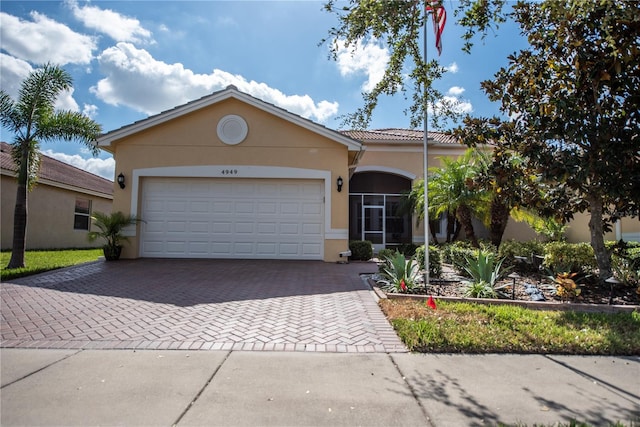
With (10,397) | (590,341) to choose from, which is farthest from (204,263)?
(590,341)

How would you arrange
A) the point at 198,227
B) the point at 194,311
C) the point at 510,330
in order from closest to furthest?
1. the point at 510,330
2. the point at 194,311
3. the point at 198,227

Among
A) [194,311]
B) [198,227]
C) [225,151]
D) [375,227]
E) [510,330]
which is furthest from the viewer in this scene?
[375,227]

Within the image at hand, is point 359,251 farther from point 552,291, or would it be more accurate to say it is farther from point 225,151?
point 552,291

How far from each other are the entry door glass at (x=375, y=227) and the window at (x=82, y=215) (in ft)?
50.1

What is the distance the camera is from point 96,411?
2.80 m

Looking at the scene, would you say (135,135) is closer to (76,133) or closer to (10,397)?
(76,133)

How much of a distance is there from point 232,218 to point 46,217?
A: 11.2 meters

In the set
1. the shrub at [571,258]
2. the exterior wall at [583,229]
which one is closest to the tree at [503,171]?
the shrub at [571,258]

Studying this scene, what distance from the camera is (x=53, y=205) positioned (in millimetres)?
17125

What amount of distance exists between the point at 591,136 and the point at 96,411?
779 cm

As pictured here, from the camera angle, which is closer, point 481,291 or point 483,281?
point 481,291

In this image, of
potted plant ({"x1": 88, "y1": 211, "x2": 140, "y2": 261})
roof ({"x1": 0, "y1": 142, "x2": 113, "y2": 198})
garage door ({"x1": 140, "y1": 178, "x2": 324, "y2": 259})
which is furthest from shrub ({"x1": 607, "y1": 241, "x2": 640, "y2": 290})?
roof ({"x1": 0, "y1": 142, "x2": 113, "y2": 198})

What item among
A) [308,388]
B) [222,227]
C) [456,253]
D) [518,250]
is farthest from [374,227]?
[308,388]

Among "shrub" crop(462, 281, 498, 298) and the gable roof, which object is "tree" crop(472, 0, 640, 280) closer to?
"shrub" crop(462, 281, 498, 298)
